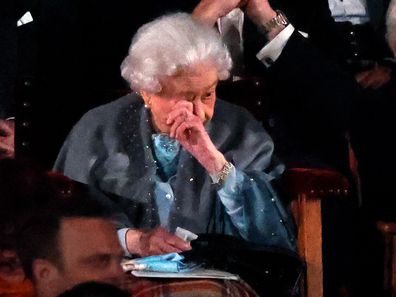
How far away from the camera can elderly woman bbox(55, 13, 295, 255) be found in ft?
4.87

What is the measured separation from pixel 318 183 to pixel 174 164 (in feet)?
0.81

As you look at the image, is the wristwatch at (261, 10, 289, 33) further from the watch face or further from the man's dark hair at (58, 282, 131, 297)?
the man's dark hair at (58, 282, 131, 297)

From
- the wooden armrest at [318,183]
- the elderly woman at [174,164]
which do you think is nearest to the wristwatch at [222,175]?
the elderly woman at [174,164]

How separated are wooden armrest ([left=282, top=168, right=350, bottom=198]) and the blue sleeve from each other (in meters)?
0.05

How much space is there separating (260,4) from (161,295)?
1.71 feet

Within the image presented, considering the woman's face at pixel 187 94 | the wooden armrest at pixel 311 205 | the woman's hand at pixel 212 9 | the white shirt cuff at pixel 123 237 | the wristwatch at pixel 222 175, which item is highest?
the woman's hand at pixel 212 9

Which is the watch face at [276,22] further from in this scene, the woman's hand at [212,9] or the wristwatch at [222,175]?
the wristwatch at [222,175]

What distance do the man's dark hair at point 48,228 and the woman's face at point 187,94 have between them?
0.60 ft

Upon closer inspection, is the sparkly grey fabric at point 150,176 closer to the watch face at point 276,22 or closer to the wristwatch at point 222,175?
the wristwatch at point 222,175

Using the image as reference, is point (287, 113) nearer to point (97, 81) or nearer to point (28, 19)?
point (97, 81)

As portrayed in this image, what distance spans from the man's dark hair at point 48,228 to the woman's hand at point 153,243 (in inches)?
2.5

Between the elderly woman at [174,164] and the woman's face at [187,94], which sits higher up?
the woman's face at [187,94]

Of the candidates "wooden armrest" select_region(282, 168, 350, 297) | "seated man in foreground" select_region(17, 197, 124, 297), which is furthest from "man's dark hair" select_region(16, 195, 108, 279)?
"wooden armrest" select_region(282, 168, 350, 297)

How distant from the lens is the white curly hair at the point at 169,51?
145cm
